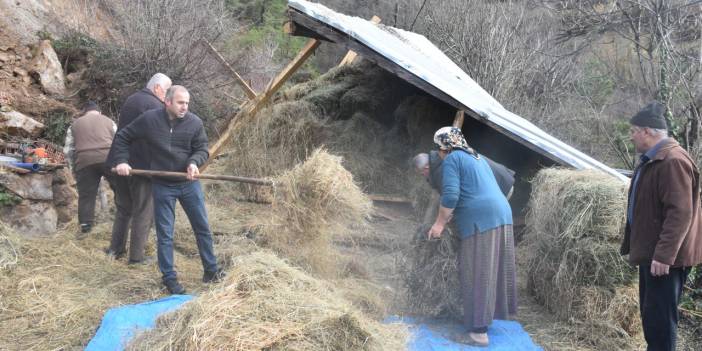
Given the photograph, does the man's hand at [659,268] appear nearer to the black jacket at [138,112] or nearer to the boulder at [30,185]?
the black jacket at [138,112]

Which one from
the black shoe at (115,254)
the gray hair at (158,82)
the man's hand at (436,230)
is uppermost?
the gray hair at (158,82)

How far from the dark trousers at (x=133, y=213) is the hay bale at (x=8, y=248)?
32.6 inches

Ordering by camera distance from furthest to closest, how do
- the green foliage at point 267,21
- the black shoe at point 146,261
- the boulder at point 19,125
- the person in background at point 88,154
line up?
the green foliage at point 267,21 < the boulder at point 19,125 < the person in background at point 88,154 < the black shoe at point 146,261

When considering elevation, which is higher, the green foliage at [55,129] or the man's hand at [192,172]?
the green foliage at [55,129]

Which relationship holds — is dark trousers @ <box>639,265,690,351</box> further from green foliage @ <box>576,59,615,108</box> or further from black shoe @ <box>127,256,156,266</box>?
green foliage @ <box>576,59,615,108</box>

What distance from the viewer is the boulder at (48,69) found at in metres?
9.55

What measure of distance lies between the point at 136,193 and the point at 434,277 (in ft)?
9.43

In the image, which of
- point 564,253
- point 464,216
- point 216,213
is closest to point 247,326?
point 464,216

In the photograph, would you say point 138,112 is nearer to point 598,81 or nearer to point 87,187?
point 87,187

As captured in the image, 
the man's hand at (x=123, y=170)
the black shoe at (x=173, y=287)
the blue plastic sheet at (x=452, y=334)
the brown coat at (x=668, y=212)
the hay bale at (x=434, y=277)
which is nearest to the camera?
the brown coat at (x=668, y=212)

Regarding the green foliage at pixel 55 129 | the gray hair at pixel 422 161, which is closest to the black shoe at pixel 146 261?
the gray hair at pixel 422 161

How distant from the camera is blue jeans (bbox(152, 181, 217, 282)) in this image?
4.34 meters

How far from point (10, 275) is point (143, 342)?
2353 millimetres

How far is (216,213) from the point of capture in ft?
24.8
